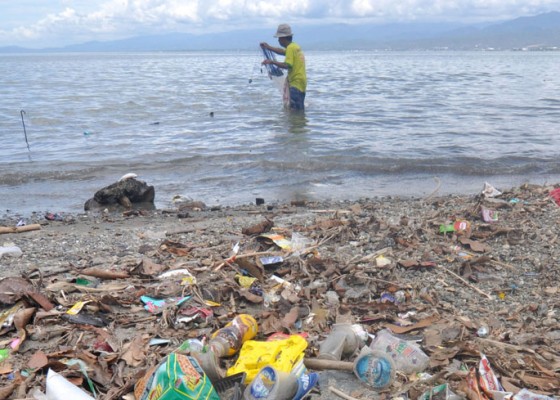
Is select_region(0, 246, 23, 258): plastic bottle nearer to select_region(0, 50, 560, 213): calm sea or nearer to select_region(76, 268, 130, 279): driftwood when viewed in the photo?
select_region(76, 268, 130, 279): driftwood

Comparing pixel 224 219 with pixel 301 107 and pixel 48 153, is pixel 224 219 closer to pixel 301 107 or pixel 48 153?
pixel 48 153

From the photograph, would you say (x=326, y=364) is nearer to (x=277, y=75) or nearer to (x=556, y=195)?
(x=556, y=195)

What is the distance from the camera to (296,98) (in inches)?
658

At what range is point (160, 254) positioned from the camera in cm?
557

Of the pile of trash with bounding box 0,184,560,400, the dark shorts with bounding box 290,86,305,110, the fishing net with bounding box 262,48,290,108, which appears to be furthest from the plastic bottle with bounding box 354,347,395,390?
the dark shorts with bounding box 290,86,305,110

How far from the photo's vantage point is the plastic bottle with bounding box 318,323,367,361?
3418 millimetres

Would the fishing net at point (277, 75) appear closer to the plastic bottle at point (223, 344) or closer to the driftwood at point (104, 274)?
the driftwood at point (104, 274)

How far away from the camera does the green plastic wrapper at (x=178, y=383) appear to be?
2.72 metres

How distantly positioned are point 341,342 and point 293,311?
2.28 ft

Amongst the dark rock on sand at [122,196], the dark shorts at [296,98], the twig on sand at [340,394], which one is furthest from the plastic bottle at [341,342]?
the dark shorts at [296,98]

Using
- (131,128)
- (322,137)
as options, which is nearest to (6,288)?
(322,137)

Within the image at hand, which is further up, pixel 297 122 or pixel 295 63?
pixel 295 63

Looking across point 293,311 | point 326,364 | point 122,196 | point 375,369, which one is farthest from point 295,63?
point 375,369

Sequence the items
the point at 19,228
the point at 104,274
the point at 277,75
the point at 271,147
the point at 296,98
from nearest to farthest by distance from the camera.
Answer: the point at 104,274 → the point at 19,228 → the point at 271,147 → the point at 277,75 → the point at 296,98
